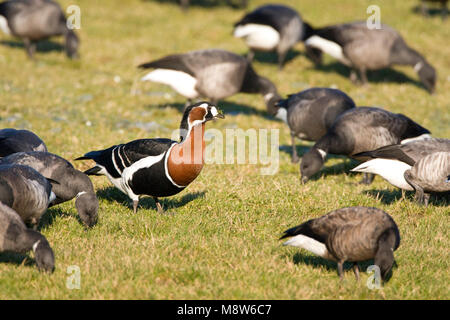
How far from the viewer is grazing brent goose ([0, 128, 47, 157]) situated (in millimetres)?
9117

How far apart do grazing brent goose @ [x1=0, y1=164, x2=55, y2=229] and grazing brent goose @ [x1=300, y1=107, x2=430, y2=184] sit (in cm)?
512

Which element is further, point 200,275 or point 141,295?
point 200,275

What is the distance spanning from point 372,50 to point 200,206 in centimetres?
1107

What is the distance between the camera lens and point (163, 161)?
8281 mm

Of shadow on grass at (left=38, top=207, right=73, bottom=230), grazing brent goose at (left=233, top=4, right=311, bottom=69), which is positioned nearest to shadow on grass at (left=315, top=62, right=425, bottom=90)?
grazing brent goose at (left=233, top=4, right=311, bottom=69)

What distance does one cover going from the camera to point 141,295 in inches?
251

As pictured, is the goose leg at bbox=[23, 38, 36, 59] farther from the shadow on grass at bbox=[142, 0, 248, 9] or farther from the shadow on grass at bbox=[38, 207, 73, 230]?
the shadow on grass at bbox=[38, 207, 73, 230]

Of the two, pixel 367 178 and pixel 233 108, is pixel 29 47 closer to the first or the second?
pixel 233 108

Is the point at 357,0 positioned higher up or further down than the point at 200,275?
higher up

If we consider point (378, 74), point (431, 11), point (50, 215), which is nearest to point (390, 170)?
point (50, 215)

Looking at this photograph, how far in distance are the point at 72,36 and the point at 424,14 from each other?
579 inches

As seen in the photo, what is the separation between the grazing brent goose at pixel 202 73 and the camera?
48.9ft
